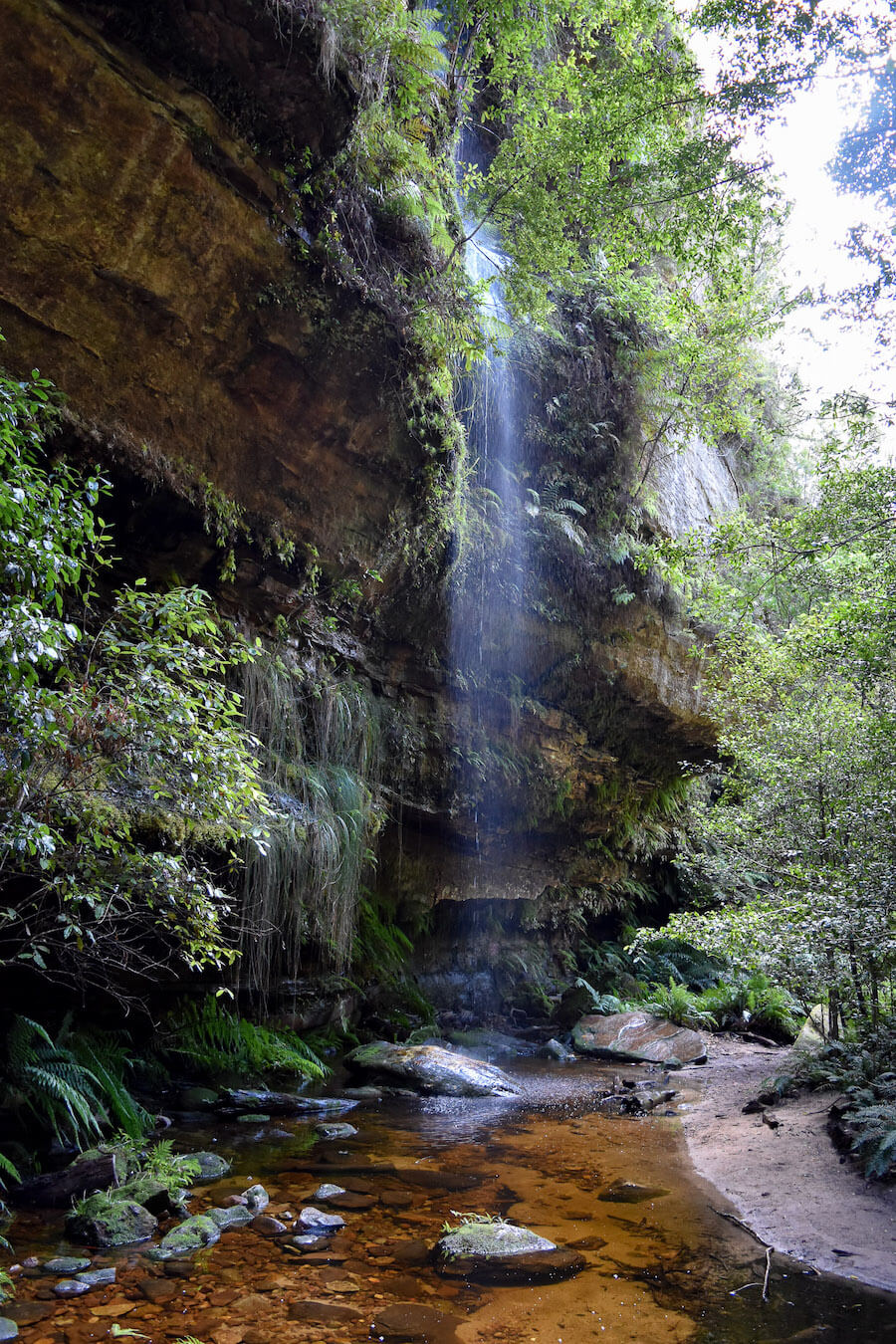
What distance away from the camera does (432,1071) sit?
25.7ft

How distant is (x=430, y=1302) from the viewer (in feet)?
→ 10.8

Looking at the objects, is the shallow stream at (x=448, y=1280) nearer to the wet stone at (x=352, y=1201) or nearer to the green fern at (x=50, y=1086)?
the wet stone at (x=352, y=1201)

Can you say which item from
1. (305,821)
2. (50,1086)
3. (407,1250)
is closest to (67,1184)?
(50,1086)

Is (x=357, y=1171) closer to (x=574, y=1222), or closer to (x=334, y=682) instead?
(x=574, y=1222)

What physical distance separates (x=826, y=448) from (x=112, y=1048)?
7465 millimetres

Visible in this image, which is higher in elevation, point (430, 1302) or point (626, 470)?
point (626, 470)

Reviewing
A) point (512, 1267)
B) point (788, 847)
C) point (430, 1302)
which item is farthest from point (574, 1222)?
point (788, 847)

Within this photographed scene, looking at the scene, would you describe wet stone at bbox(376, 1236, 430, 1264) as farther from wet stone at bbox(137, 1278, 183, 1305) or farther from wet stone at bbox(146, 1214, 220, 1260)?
wet stone at bbox(137, 1278, 183, 1305)

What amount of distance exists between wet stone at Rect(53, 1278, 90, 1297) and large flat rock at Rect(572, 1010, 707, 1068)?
26.2 ft

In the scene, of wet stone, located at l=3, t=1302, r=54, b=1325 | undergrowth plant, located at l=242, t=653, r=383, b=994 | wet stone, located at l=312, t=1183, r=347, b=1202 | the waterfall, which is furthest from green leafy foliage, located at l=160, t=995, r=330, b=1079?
the waterfall

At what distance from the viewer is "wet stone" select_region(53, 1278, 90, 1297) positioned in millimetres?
3168

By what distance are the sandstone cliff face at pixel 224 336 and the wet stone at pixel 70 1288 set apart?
5.03 m

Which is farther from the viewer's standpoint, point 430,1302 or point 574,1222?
point 574,1222

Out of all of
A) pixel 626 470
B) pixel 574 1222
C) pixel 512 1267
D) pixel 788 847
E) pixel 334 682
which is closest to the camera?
pixel 512 1267
